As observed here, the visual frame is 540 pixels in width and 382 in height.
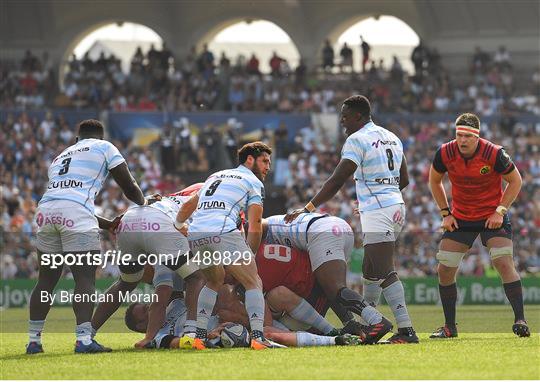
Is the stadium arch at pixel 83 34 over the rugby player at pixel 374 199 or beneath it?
over

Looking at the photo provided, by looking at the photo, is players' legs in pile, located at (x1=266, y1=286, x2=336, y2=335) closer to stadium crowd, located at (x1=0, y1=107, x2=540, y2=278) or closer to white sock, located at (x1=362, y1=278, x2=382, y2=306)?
white sock, located at (x1=362, y1=278, x2=382, y2=306)

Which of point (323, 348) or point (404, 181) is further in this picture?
point (404, 181)

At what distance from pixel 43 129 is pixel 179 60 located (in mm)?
12830

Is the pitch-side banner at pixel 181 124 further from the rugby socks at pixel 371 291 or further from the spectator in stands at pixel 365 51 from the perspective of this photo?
the rugby socks at pixel 371 291

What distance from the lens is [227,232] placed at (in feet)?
40.2

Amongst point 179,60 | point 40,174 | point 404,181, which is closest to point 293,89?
point 179,60

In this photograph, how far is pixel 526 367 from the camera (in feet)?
31.7

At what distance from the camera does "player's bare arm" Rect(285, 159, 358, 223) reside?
12.4 metres

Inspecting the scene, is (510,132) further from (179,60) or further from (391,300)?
(391,300)

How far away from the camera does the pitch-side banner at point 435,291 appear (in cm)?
2670

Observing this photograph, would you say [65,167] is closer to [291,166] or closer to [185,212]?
[185,212]

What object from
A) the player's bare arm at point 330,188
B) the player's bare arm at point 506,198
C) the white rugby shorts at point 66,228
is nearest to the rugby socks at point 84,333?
the white rugby shorts at point 66,228

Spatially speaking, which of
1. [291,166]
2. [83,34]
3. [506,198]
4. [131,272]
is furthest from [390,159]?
[83,34]

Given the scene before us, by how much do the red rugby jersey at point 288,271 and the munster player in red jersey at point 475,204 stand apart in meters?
1.48
